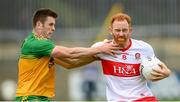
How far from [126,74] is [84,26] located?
12.3m

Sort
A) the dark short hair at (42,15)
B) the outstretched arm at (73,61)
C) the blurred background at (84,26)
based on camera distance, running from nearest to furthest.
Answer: the dark short hair at (42,15), the outstretched arm at (73,61), the blurred background at (84,26)

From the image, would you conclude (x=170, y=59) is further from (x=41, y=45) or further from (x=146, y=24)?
(x=41, y=45)

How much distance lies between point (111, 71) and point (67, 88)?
34.9 ft

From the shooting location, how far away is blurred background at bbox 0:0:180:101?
1883 centimetres

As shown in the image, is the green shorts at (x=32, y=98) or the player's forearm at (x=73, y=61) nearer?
the green shorts at (x=32, y=98)

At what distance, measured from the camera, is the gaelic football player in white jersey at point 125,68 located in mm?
7316

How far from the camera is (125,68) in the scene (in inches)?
290

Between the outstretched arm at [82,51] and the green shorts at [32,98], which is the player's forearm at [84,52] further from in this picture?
the green shorts at [32,98]

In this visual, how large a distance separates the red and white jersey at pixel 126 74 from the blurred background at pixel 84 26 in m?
10.7

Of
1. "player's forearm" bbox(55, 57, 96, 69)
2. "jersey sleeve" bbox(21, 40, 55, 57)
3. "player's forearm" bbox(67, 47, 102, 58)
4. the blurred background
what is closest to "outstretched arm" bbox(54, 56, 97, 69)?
"player's forearm" bbox(55, 57, 96, 69)

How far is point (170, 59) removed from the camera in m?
18.8

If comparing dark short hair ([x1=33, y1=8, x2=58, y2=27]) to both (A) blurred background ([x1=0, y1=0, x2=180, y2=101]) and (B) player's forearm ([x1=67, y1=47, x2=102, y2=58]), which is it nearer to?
(B) player's forearm ([x1=67, y1=47, x2=102, y2=58])

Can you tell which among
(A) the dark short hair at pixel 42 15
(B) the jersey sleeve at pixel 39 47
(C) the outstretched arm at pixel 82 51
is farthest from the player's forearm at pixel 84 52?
(A) the dark short hair at pixel 42 15

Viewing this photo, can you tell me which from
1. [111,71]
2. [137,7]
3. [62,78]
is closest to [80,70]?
[62,78]
